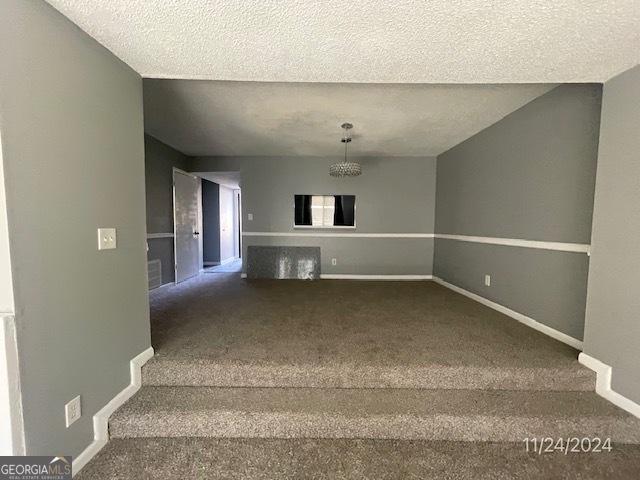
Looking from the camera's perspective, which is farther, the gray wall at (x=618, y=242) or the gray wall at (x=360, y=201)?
the gray wall at (x=360, y=201)

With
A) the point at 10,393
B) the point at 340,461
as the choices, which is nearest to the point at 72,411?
the point at 10,393

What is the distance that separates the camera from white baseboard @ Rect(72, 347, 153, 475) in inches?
54.2

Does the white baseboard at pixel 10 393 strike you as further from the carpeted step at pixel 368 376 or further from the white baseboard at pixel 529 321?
the white baseboard at pixel 529 321

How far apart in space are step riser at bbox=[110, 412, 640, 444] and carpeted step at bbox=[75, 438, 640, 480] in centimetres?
4

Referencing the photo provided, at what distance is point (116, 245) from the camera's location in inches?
63.7

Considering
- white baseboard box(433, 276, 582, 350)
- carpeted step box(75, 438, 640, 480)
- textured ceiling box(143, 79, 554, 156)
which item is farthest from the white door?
white baseboard box(433, 276, 582, 350)

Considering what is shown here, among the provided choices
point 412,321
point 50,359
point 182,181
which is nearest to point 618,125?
point 412,321

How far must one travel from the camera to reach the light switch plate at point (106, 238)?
4.92 feet

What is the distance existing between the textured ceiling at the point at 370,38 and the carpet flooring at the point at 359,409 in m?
2.07

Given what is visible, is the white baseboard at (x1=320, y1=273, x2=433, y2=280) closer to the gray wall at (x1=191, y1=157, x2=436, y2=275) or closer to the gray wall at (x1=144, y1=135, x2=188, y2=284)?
the gray wall at (x1=191, y1=157, x2=436, y2=275)

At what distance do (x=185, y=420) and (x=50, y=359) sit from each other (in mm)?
809

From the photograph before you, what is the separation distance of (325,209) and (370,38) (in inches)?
138

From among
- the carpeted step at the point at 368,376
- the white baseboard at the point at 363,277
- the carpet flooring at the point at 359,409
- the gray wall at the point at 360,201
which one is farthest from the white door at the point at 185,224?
the carpeted step at the point at 368,376

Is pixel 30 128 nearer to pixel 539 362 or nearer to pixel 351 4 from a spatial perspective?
pixel 351 4
